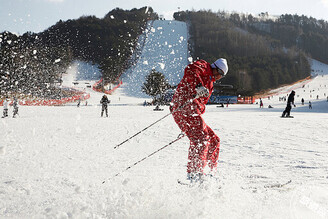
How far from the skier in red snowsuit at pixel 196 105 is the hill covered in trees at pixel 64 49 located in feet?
137

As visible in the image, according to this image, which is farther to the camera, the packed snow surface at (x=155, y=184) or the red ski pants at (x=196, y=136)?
the red ski pants at (x=196, y=136)

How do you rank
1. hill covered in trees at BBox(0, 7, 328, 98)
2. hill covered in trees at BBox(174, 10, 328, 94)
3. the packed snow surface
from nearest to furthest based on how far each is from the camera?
the packed snow surface, hill covered in trees at BBox(0, 7, 328, 98), hill covered in trees at BBox(174, 10, 328, 94)

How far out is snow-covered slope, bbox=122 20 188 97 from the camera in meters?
62.7

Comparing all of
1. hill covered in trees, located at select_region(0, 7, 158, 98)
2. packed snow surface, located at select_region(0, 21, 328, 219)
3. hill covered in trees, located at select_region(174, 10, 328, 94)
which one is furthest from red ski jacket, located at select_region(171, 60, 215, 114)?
hill covered in trees, located at select_region(174, 10, 328, 94)

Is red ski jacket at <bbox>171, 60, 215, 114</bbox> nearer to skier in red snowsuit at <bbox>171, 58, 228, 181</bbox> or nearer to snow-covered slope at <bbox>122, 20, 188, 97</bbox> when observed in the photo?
skier in red snowsuit at <bbox>171, 58, 228, 181</bbox>

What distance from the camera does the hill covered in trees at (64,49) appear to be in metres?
41.9

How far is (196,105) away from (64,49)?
68908mm

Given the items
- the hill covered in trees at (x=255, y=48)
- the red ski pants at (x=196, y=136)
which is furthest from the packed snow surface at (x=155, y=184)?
the hill covered in trees at (x=255, y=48)

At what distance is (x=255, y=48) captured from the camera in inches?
3314

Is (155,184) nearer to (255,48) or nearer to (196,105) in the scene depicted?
(196,105)

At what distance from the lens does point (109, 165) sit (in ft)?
14.0

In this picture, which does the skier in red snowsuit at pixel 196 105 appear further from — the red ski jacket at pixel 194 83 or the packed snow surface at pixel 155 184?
the packed snow surface at pixel 155 184

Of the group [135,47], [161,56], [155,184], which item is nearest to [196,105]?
[155,184]

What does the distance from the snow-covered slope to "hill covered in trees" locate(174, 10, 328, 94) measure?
17.4 feet
